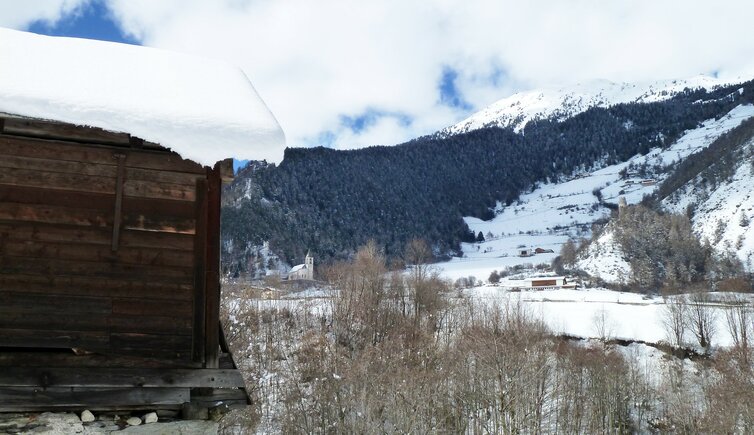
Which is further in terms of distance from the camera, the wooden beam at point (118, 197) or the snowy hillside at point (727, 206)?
the snowy hillside at point (727, 206)

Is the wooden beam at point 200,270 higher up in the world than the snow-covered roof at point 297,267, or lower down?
lower down

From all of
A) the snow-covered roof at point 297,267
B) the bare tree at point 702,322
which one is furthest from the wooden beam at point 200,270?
the snow-covered roof at point 297,267

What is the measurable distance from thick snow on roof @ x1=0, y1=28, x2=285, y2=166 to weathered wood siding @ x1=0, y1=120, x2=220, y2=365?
42 centimetres

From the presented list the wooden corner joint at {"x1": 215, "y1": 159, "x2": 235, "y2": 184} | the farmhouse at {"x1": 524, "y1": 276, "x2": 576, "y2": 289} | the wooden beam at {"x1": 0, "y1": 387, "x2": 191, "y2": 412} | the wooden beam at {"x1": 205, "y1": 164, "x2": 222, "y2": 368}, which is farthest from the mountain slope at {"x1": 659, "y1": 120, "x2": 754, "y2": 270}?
the wooden beam at {"x1": 0, "y1": 387, "x2": 191, "y2": 412}

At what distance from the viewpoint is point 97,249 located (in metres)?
7.12

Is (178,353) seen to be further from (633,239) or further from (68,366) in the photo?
(633,239)

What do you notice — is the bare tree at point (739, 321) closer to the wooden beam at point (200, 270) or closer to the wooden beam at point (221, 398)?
the wooden beam at point (221, 398)

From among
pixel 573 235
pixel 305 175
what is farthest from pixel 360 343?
pixel 573 235

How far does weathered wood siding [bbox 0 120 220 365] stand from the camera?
6914mm

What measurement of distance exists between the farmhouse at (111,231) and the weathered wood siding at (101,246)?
12mm

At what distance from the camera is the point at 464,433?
37.9 metres

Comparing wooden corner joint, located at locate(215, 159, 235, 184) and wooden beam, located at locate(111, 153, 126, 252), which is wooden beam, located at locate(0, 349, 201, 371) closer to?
wooden beam, located at locate(111, 153, 126, 252)

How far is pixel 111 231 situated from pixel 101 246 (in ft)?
0.67

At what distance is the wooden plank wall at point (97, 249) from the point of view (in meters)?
6.91
